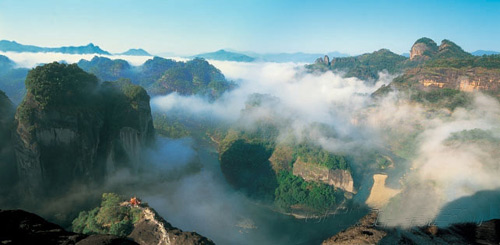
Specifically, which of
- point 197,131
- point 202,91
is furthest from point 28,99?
point 202,91

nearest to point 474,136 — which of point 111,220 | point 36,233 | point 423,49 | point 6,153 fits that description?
point 111,220

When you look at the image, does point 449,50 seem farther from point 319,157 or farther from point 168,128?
point 168,128

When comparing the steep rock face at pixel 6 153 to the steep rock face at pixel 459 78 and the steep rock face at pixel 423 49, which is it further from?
the steep rock face at pixel 423 49

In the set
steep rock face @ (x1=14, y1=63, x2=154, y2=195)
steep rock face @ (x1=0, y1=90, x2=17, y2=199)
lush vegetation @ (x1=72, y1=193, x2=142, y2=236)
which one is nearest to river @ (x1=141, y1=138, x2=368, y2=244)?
steep rock face @ (x1=14, y1=63, x2=154, y2=195)

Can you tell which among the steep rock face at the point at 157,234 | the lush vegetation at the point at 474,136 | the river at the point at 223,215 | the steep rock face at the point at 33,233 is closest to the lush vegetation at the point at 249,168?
the river at the point at 223,215

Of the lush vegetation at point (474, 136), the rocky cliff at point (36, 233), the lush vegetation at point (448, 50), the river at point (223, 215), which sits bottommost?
the river at point (223, 215)

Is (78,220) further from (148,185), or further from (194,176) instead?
(194,176)
